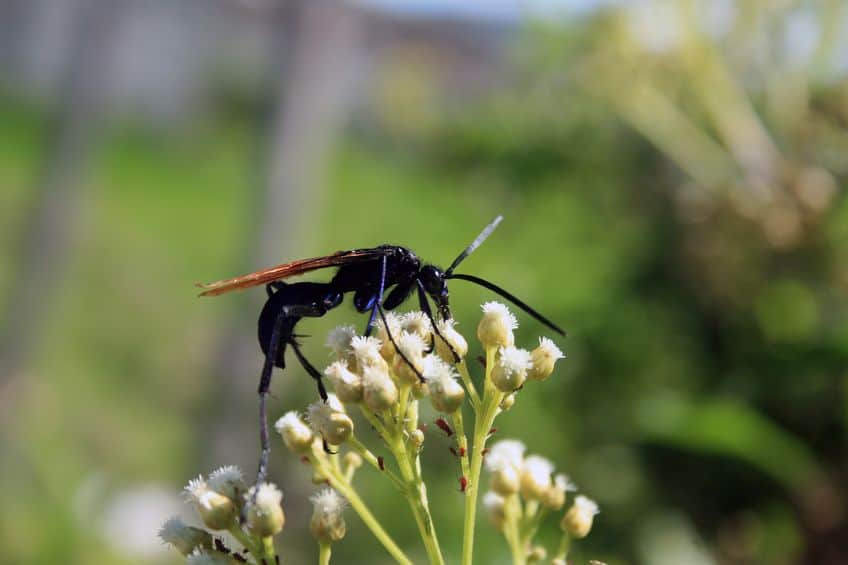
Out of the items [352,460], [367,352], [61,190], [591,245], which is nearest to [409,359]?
[367,352]

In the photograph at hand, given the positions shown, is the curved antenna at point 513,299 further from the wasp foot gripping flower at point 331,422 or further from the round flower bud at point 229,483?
the round flower bud at point 229,483

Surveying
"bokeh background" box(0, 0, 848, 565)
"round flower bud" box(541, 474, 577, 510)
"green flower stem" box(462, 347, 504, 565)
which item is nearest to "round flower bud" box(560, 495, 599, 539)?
"round flower bud" box(541, 474, 577, 510)

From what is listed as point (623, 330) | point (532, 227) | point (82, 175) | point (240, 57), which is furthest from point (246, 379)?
point (240, 57)

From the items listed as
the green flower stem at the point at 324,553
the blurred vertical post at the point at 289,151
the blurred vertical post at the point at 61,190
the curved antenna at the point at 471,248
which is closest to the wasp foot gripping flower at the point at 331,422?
the green flower stem at the point at 324,553

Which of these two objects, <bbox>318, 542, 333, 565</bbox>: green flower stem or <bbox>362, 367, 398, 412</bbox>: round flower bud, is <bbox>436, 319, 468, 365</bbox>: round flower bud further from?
<bbox>318, 542, 333, 565</bbox>: green flower stem

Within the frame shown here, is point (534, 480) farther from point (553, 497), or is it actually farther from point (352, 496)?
point (352, 496)
